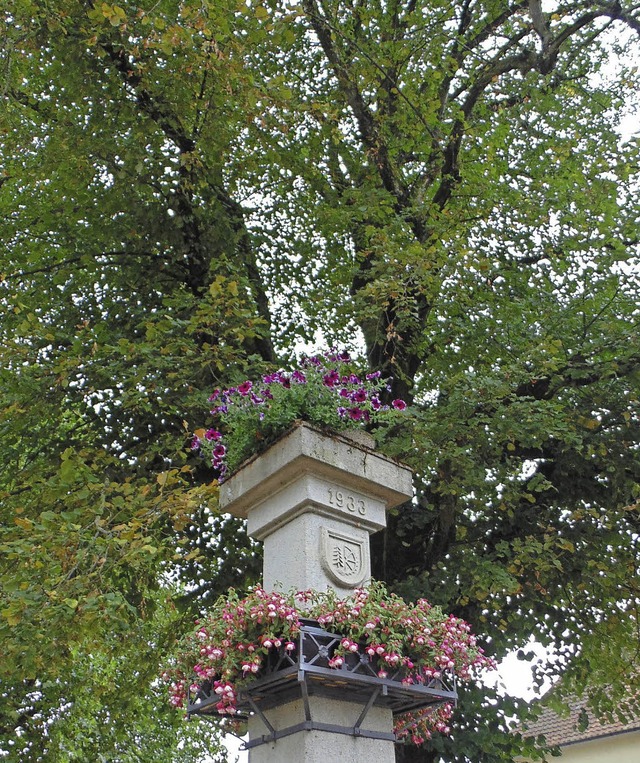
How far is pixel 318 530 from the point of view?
4.57 meters

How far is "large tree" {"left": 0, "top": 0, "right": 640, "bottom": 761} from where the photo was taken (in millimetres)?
7938

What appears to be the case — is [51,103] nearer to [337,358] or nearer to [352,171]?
[352,171]

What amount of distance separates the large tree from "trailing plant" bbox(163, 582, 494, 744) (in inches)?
97.1

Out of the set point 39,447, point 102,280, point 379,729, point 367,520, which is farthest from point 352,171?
point 379,729

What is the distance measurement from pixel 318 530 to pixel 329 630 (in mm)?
641

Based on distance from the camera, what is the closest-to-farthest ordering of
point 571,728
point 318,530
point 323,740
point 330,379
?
1. point 323,740
2. point 318,530
3. point 330,379
4. point 571,728

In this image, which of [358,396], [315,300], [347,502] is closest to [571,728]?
[315,300]

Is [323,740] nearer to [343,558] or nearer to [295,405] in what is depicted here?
[343,558]

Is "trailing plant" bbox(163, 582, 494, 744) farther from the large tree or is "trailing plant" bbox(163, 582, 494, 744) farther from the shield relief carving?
the large tree

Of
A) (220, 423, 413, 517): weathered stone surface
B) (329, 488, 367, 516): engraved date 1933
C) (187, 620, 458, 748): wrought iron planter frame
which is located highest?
(220, 423, 413, 517): weathered stone surface

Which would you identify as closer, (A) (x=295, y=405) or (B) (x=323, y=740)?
(B) (x=323, y=740)

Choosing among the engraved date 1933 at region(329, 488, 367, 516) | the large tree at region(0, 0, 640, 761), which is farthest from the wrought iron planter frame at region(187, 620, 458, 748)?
the large tree at region(0, 0, 640, 761)

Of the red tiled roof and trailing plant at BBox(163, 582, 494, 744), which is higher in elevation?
the red tiled roof

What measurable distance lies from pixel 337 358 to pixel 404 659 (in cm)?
186
